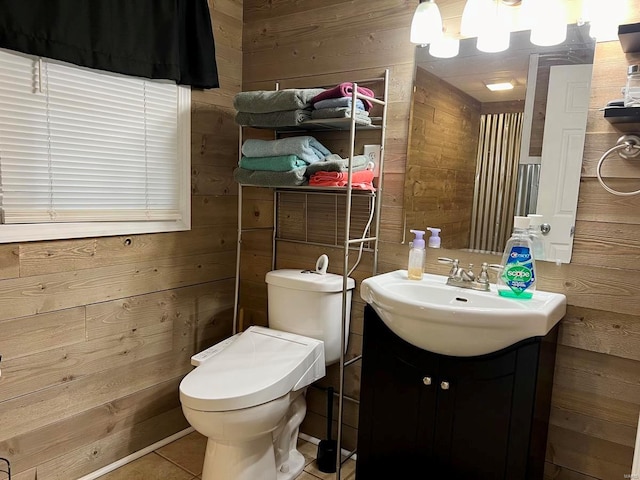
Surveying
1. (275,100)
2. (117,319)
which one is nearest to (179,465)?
(117,319)

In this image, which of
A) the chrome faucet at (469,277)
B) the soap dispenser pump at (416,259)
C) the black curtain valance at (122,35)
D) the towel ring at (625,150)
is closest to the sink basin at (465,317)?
the chrome faucet at (469,277)

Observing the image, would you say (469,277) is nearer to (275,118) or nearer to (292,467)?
(275,118)

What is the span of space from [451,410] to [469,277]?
1.50 feet

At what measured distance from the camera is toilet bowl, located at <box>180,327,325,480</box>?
→ 155 cm

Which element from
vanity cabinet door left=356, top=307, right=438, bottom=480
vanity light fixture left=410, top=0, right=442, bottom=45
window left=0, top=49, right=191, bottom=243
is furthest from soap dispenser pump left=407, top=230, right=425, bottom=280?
window left=0, top=49, right=191, bottom=243

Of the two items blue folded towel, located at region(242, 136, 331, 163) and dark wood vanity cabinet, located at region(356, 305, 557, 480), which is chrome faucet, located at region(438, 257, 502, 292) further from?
blue folded towel, located at region(242, 136, 331, 163)

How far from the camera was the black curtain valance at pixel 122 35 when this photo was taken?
1.56 m

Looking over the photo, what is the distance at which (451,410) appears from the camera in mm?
1462

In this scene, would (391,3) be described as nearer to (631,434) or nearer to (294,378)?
(294,378)

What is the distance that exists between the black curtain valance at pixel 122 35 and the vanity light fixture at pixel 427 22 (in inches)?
36.8

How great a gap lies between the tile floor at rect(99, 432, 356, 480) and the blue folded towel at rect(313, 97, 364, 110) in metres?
1.54

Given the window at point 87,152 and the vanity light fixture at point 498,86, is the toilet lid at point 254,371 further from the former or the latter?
the vanity light fixture at point 498,86

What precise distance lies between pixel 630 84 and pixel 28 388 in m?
2.23

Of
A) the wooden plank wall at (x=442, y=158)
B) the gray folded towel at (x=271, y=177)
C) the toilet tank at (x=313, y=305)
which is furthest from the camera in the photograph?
the toilet tank at (x=313, y=305)
